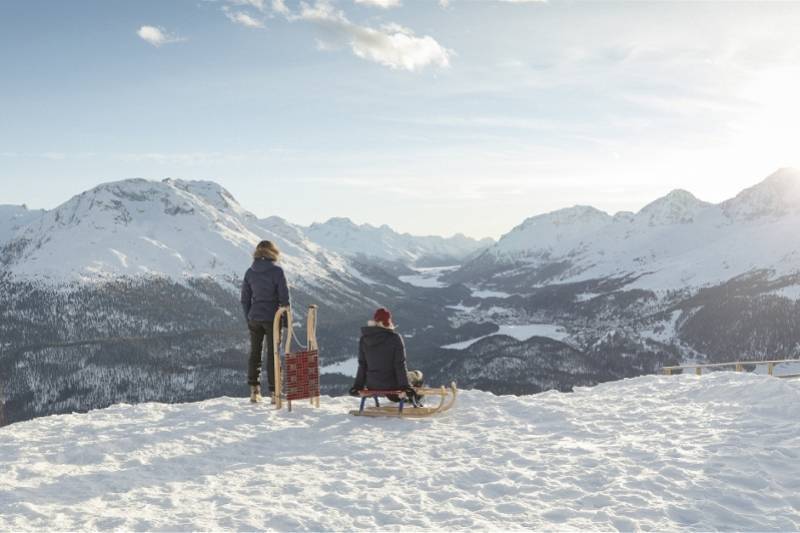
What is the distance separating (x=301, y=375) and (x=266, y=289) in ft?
8.11

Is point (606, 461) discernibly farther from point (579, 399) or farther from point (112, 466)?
point (112, 466)

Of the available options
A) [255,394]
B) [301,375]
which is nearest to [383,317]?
[301,375]

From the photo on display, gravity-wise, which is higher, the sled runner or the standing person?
the standing person

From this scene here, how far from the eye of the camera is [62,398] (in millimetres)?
199125

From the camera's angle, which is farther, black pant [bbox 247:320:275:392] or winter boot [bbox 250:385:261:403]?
winter boot [bbox 250:385:261:403]

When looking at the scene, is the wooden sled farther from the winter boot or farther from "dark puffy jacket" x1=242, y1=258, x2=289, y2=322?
"dark puffy jacket" x1=242, y1=258, x2=289, y2=322

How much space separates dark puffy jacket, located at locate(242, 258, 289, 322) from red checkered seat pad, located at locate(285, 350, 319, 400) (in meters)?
1.30

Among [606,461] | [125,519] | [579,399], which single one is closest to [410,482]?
[606,461]

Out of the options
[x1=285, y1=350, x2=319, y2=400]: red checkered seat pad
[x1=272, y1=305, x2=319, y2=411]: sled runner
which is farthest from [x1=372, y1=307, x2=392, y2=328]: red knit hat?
[x1=285, y1=350, x2=319, y2=400]: red checkered seat pad

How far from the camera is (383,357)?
14094 millimetres

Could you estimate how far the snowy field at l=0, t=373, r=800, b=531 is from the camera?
7.74 metres

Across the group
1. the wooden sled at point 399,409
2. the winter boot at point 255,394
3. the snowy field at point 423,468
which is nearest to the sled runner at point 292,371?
the snowy field at point 423,468

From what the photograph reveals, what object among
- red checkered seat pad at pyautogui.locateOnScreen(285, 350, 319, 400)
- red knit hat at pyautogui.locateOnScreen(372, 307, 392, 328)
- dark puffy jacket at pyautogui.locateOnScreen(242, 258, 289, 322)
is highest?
dark puffy jacket at pyautogui.locateOnScreen(242, 258, 289, 322)

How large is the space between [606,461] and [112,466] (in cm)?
867
